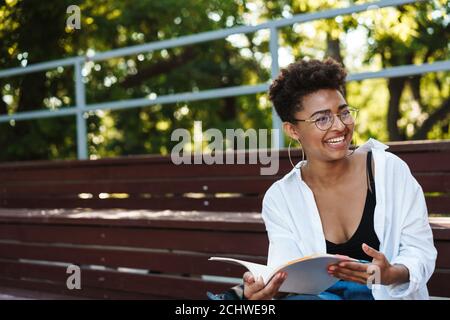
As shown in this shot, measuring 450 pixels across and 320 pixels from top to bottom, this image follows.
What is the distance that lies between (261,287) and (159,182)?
7.27ft

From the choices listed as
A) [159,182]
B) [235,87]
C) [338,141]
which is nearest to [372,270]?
[338,141]

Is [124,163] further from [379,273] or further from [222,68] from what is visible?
[222,68]

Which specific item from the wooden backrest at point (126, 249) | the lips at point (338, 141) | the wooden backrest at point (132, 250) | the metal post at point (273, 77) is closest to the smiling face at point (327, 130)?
the lips at point (338, 141)

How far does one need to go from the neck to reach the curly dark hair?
7.8 inches

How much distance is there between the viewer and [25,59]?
22.3 ft

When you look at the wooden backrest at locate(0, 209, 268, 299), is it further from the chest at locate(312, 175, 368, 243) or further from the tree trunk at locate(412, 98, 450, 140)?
the tree trunk at locate(412, 98, 450, 140)

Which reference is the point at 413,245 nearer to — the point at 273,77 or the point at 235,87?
the point at 273,77

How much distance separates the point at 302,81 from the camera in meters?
2.48

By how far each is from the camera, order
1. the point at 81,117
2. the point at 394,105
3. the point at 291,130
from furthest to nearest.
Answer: the point at 394,105
the point at 81,117
the point at 291,130

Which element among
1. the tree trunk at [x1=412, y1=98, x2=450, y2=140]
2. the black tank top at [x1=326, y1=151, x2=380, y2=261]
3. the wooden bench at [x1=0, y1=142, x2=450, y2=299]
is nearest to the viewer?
the black tank top at [x1=326, y1=151, x2=380, y2=261]

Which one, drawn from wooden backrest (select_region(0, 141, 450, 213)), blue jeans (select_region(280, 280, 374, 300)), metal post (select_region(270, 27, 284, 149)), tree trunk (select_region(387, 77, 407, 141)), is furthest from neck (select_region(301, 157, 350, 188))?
tree trunk (select_region(387, 77, 407, 141))

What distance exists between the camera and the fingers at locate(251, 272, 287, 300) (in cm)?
210

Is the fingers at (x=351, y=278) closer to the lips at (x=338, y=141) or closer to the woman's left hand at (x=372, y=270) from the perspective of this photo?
the woman's left hand at (x=372, y=270)

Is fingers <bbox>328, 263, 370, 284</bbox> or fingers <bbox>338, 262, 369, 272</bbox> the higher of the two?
fingers <bbox>338, 262, 369, 272</bbox>
